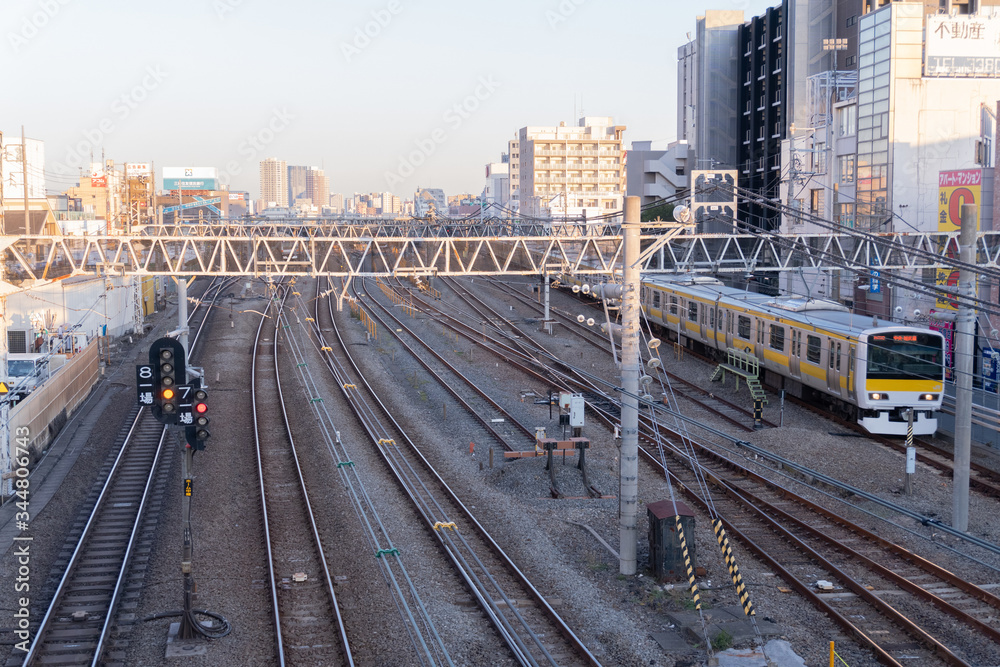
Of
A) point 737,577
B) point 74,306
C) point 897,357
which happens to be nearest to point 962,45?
point 897,357

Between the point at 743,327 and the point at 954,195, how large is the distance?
10.7m

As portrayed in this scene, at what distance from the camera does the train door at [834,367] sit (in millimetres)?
20047

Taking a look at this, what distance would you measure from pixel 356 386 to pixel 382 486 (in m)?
9.88

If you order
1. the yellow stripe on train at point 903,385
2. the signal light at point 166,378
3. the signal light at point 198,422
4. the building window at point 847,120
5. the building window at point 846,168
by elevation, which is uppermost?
the building window at point 847,120

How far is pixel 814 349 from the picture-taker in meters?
21.2

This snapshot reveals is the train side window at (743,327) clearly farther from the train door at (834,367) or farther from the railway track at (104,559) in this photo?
the railway track at (104,559)

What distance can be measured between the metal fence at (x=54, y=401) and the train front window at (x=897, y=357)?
648 inches

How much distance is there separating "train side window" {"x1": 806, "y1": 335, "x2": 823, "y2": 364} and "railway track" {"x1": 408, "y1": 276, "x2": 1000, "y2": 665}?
5.28 m

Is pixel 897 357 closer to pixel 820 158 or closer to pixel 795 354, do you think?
pixel 795 354

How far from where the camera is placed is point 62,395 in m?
21.1

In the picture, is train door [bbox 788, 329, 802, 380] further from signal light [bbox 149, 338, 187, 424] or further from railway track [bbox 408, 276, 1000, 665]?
signal light [bbox 149, 338, 187, 424]

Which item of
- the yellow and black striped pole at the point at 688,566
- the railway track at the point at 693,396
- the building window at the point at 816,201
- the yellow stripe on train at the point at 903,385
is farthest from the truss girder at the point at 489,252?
the yellow and black striped pole at the point at 688,566

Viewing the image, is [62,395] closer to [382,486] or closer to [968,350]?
[382,486]

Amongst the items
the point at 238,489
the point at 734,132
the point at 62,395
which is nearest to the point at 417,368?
the point at 62,395
